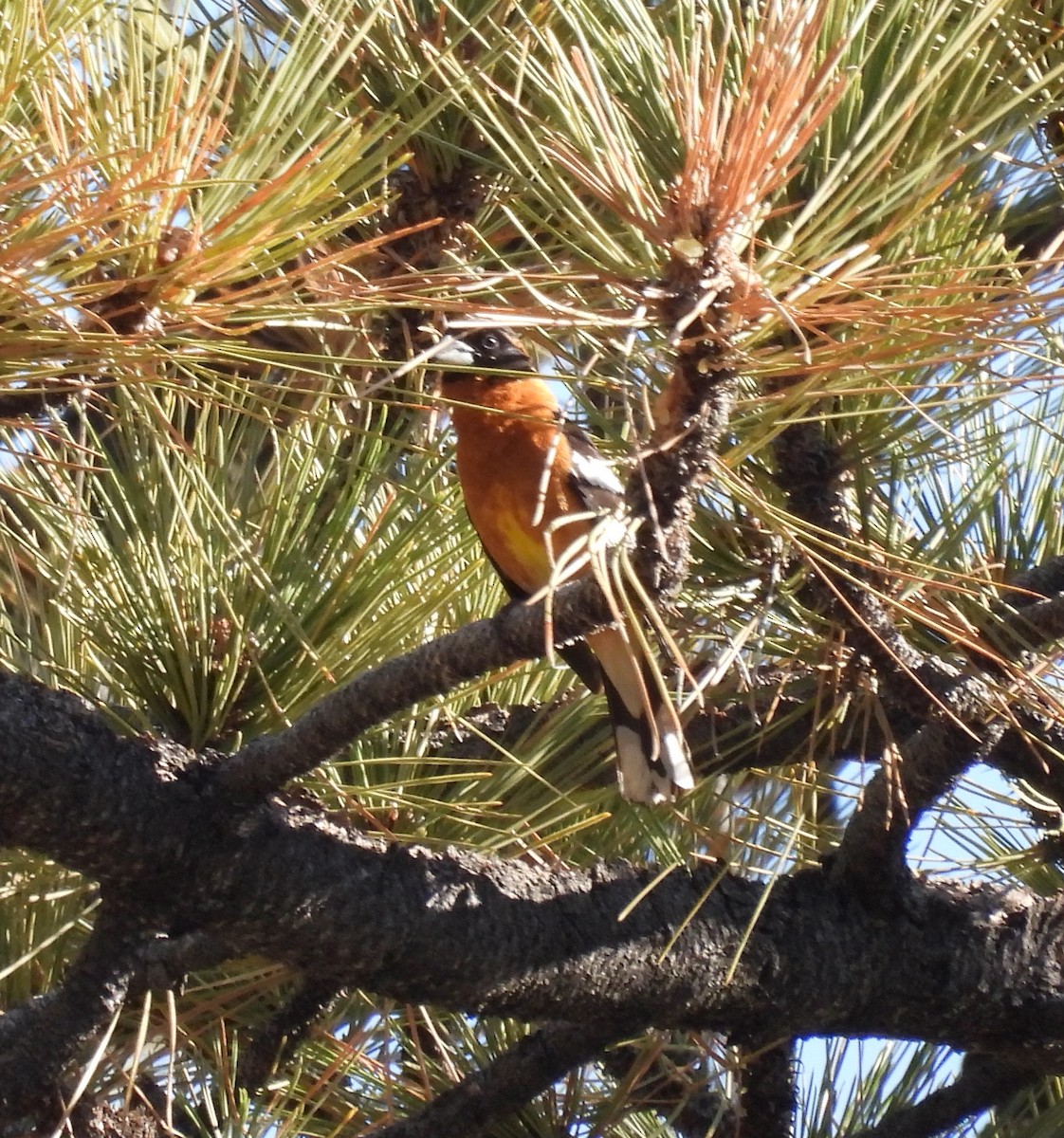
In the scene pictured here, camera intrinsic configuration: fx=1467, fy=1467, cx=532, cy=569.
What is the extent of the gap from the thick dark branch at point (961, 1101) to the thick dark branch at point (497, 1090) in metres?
0.51

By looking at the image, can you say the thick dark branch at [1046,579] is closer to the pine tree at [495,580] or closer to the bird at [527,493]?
the pine tree at [495,580]

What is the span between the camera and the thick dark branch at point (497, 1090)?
201 cm

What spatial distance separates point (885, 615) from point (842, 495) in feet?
0.51

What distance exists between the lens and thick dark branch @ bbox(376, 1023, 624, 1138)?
201 cm

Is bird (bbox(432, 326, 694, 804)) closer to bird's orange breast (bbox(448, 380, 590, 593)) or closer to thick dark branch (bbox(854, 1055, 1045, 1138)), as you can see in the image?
bird's orange breast (bbox(448, 380, 590, 593))

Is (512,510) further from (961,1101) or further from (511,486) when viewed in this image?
(961,1101)

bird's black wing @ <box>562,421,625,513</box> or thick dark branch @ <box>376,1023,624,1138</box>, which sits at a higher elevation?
bird's black wing @ <box>562,421,625,513</box>

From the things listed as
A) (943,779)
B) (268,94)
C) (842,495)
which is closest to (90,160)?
(268,94)

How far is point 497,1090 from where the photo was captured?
2.03 meters

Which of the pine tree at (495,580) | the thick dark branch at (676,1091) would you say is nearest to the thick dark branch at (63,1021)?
the pine tree at (495,580)

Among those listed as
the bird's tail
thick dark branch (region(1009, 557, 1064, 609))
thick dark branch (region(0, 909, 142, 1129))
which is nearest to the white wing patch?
the bird's tail

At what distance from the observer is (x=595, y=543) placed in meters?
1.23

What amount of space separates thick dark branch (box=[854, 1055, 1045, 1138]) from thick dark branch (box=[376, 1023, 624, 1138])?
515mm

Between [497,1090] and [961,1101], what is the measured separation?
71 cm
